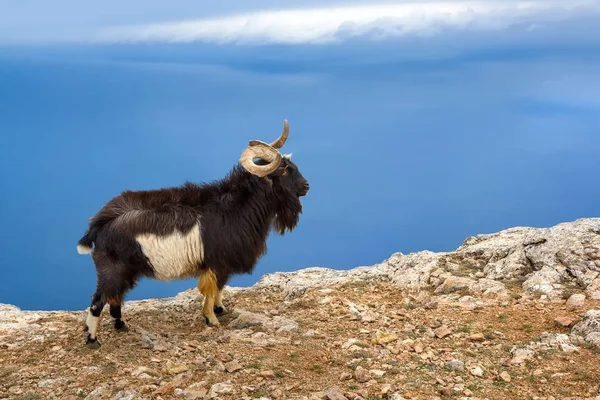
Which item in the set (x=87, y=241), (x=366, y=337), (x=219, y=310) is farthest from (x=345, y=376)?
(x=87, y=241)

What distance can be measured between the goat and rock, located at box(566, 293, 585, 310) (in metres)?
4.64

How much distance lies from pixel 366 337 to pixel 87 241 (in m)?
4.52

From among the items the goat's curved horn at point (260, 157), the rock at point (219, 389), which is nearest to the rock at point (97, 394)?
the rock at point (219, 389)

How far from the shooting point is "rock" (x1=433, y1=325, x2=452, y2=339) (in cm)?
855

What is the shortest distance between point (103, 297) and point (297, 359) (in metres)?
3.16

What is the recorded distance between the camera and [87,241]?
8906 millimetres

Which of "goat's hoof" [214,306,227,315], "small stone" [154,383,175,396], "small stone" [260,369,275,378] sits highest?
"goat's hoof" [214,306,227,315]

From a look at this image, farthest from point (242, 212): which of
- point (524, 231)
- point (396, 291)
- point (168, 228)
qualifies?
point (524, 231)

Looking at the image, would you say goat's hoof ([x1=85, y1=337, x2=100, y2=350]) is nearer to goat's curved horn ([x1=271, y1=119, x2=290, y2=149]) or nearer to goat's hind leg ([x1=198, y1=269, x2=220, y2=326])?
goat's hind leg ([x1=198, y1=269, x2=220, y2=326])

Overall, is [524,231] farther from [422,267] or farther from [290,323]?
[290,323]

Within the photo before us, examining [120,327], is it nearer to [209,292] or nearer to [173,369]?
[209,292]

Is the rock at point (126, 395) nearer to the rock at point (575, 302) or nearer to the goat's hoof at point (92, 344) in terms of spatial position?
the goat's hoof at point (92, 344)

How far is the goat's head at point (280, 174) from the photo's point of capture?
933 centimetres

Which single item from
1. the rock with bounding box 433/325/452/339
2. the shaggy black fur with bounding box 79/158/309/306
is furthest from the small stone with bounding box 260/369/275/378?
the rock with bounding box 433/325/452/339
